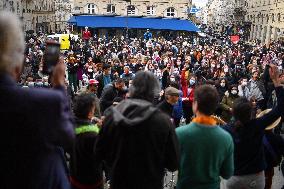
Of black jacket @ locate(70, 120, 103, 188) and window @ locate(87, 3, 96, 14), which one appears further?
window @ locate(87, 3, 96, 14)

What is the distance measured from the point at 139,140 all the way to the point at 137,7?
60.0 metres

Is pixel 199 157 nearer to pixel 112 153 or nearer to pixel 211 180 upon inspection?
pixel 211 180

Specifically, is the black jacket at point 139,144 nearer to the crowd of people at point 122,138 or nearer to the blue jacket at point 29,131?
the crowd of people at point 122,138

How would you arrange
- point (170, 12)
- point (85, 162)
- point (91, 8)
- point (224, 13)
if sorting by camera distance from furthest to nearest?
1. point (224, 13)
2. point (91, 8)
3. point (170, 12)
4. point (85, 162)

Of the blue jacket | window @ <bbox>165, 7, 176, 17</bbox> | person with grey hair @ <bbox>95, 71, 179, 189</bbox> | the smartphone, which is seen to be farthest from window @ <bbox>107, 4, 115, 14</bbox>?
the blue jacket

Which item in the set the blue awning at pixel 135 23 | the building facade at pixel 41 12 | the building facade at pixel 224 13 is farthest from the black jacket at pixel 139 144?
the building facade at pixel 224 13

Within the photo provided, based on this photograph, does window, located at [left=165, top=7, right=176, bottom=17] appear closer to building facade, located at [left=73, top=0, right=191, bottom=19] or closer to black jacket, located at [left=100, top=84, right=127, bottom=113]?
building facade, located at [left=73, top=0, right=191, bottom=19]

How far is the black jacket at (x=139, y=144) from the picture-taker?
9.80ft

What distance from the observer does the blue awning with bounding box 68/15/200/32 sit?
176ft

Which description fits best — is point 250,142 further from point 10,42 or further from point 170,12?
point 170,12

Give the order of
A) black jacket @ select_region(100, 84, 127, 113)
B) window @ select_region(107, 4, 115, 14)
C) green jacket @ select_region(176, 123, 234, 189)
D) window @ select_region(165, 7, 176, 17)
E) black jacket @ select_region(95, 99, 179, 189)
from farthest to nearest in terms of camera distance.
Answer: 1. window @ select_region(107, 4, 115, 14)
2. window @ select_region(165, 7, 176, 17)
3. black jacket @ select_region(100, 84, 127, 113)
4. green jacket @ select_region(176, 123, 234, 189)
5. black jacket @ select_region(95, 99, 179, 189)

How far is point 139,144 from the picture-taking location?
3.02 metres

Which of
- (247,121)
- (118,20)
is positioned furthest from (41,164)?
(118,20)

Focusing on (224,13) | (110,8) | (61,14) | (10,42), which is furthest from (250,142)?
(224,13)
